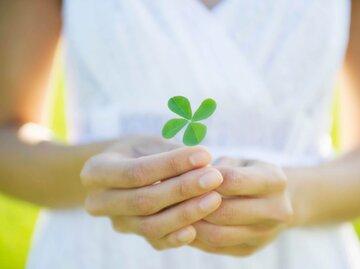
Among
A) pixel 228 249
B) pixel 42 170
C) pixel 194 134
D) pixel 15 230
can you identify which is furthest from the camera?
pixel 15 230

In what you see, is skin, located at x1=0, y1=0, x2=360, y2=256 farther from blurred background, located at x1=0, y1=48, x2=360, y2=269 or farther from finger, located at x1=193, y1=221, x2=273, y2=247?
blurred background, located at x1=0, y1=48, x2=360, y2=269

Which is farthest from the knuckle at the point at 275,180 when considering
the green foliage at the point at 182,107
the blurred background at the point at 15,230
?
the blurred background at the point at 15,230

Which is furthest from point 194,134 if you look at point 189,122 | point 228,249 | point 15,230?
point 15,230

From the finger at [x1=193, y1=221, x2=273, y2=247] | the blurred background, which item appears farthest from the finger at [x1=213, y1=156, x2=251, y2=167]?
the blurred background

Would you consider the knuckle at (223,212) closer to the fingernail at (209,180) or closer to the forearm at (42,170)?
the fingernail at (209,180)

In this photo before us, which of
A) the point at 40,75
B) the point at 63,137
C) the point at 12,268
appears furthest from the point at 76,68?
the point at 63,137

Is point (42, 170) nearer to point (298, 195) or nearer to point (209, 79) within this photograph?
point (209, 79)

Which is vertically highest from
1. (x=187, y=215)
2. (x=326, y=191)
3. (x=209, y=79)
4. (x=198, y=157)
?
(x=198, y=157)
